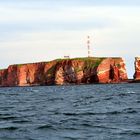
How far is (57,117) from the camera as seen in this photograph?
38031 mm

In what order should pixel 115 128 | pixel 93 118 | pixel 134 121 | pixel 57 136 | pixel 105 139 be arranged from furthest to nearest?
pixel 93 118
pixel 134 121
pixel 115 128
pixel 57 136
pixel 105 139

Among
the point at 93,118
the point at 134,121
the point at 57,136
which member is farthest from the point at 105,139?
the point at 93,118

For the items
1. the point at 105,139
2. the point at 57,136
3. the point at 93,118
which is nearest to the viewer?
the point at 105,139

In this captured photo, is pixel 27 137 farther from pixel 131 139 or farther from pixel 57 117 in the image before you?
pixel 57 117

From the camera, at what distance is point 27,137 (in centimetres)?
2723

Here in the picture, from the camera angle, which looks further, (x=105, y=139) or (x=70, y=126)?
(x=70, y=126)

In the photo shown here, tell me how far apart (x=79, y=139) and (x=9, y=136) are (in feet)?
14.2

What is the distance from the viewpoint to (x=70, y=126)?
31641 millimetres

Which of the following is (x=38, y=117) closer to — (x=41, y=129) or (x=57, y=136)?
(x=41, y=129)

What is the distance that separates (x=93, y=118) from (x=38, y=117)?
442cm

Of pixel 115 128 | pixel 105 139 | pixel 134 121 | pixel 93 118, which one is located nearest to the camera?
pixel 105 139

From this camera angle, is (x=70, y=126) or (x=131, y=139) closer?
(x=131, y=139)

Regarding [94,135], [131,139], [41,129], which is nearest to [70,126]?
[41,129]

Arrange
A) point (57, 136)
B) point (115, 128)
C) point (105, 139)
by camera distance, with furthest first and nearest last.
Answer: point (115, 128) → point (57, 136) → point (105, 139)
